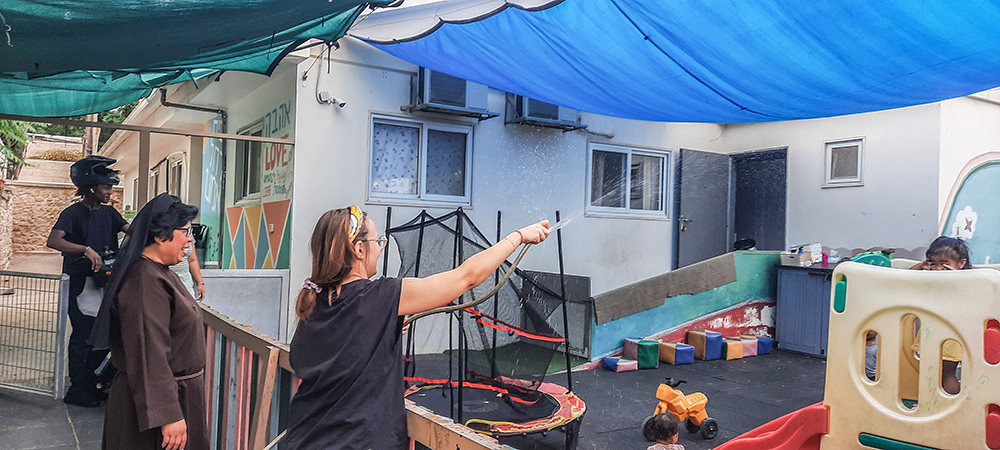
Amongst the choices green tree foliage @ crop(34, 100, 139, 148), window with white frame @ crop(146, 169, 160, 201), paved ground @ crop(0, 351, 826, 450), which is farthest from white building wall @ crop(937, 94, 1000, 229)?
green tree foliage @ crop(34, 100, 139, 148)

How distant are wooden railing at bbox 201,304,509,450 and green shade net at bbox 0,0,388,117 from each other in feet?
4.69

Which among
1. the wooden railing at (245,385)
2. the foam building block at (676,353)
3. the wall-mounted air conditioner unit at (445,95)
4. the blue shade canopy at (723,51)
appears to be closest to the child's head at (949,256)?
the blue shade canopy at (723,51)

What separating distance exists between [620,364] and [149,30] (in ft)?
20.2

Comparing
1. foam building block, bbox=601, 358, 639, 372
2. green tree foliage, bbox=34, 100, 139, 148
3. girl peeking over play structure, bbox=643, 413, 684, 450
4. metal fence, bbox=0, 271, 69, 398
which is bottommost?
foam building block, bbox=601, 358, 639, 372

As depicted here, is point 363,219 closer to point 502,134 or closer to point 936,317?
point 936,317

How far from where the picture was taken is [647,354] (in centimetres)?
791

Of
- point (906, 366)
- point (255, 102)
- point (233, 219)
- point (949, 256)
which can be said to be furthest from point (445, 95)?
point (906, 366)

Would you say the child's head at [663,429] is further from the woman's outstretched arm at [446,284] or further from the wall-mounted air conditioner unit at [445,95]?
the wall-mounted air conditioner unit at [445,95]

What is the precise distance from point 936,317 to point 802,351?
7.33 meters

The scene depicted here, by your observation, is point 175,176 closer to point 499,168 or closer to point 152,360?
point 499,168

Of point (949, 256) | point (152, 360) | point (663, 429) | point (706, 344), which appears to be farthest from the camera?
point (706, 344)

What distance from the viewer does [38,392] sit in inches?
214

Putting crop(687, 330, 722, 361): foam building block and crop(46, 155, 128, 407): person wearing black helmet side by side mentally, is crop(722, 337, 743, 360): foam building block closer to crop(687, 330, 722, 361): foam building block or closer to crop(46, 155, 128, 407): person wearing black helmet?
crop(687, 330, 722, 361): foam building block

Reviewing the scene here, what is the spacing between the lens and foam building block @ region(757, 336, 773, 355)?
9.07 m
